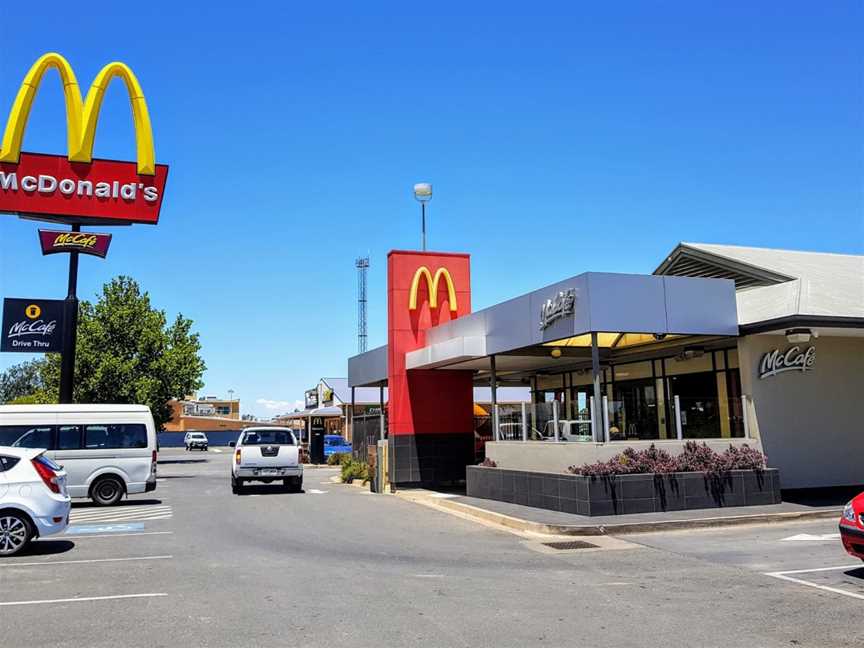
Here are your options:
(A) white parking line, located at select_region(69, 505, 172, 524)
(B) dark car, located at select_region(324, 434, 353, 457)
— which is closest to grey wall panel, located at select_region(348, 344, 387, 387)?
(A) white parking line, located at select_region(69, 505, 172, 524)

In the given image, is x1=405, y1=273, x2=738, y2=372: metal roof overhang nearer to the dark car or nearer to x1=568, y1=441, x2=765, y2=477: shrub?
x1=568, y1=441, x2=765, y2=477: shrub

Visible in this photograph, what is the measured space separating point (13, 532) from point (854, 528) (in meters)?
11.6

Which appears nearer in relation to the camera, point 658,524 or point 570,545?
point 570,545

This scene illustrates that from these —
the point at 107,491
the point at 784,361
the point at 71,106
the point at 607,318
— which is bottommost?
the point at 107,491

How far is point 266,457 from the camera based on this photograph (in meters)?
21.2

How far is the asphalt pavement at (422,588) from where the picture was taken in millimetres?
6566

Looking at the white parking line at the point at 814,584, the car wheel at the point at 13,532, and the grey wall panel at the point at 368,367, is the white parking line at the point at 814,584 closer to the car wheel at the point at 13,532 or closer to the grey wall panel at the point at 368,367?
the car wheel at the point at 13,532

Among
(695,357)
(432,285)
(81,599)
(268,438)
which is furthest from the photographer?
(432,285)

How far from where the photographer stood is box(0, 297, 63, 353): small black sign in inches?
965

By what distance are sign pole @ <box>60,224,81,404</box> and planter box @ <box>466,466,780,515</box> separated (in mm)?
16699

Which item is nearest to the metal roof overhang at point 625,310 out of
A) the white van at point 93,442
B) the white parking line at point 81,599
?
the white parking line at point 81,599

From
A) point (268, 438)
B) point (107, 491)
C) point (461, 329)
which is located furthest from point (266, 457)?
point (461, 329)

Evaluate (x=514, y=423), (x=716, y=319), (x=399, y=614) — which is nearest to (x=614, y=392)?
(x=514, y=423)

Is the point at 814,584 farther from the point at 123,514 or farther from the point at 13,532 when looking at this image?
the point at 123,514
